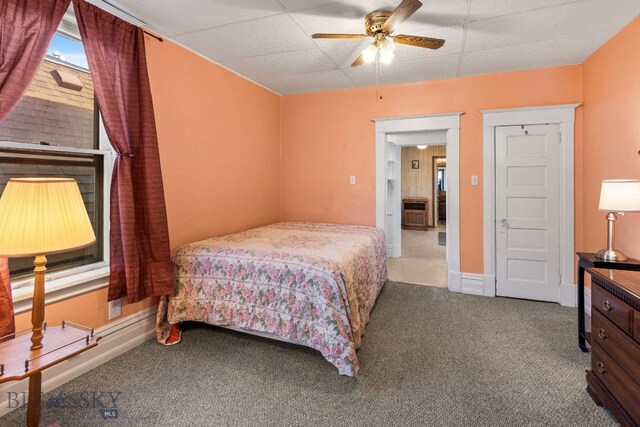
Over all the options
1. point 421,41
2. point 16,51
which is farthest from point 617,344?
point 16,51

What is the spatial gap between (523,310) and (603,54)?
249 cm

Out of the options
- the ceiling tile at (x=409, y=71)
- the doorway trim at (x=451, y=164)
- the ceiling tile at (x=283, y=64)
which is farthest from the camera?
the doorway trim at (x=451, y=164)

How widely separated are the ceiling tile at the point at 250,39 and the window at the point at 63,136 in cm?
92

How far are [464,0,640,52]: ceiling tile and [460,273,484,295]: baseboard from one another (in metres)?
2.42

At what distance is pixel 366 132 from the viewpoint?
13.3 feet

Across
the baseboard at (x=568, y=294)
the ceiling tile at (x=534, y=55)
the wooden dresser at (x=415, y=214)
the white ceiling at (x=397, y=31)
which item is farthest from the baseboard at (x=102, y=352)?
the wooden dresser at (x=415, y=214)

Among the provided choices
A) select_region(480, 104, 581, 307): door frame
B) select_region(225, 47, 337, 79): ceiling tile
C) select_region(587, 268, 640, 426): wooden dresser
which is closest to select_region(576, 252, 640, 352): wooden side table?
select_region(587, 268, 640, 426): wooden dresser

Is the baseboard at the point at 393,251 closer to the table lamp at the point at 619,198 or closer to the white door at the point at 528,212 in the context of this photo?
the white door at the point at 528,212

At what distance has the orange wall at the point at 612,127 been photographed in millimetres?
2361

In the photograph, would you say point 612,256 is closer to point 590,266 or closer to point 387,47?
point 590,266

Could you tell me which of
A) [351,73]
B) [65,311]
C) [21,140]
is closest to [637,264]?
[351,73]

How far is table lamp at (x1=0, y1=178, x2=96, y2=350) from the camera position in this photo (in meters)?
1.21

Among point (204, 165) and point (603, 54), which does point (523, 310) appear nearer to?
point (603, 54)

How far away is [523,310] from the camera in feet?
10.3
